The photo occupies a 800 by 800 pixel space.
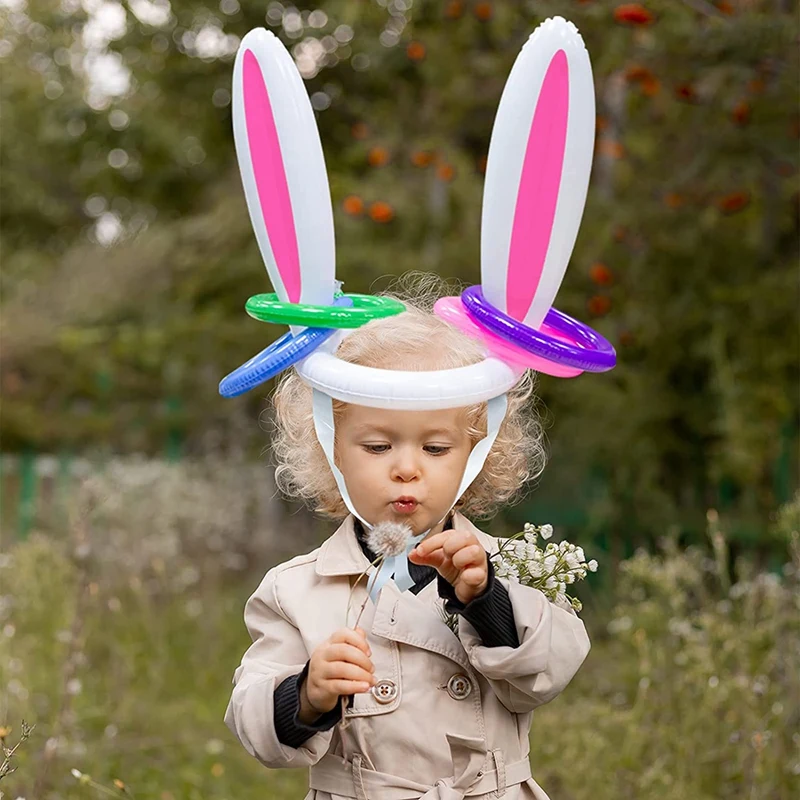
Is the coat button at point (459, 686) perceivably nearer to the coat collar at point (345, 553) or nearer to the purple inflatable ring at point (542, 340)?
the coat collar at point (345, 553)

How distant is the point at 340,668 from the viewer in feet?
5.24

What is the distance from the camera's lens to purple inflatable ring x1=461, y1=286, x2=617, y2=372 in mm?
1806

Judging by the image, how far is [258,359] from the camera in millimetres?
1867

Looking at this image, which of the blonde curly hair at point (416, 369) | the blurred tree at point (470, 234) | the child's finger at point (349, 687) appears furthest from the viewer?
the blurred tree at point (470, 234)

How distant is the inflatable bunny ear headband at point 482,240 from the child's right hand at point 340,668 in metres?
0.25

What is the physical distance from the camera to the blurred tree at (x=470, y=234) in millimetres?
4691

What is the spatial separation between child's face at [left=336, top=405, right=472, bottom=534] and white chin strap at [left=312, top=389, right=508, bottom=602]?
15mm

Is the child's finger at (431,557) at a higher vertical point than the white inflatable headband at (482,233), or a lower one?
lower

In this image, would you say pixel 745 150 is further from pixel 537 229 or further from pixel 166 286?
pixel 166 286

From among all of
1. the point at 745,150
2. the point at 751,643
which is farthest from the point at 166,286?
the point at 751,643

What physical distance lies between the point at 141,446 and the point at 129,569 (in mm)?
2543

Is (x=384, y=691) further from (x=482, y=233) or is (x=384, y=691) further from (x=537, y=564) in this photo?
(x=482, y=233)

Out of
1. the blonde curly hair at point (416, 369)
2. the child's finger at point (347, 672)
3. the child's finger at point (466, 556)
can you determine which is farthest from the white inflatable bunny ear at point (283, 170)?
the child's finger at point (347, 672)

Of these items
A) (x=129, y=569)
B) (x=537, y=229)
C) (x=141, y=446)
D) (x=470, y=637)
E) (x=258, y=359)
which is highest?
(x=537, y=229)
